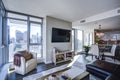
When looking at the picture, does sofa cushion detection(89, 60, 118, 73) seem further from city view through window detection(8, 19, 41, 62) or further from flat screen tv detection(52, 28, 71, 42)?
city view through window detection(8, 19, 41, 62)

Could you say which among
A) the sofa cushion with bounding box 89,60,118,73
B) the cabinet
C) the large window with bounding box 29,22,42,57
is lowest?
the cabinet

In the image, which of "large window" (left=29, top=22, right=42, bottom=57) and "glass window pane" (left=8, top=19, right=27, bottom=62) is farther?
"large window" (left=29, top=22, right=42, bottom=57)

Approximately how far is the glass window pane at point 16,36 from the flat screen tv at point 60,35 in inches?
61.8

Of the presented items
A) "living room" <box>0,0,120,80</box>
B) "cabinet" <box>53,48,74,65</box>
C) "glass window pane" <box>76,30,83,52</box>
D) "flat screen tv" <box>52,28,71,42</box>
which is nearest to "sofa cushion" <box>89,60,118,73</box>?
"living room" <box>0,0,120,80</box>

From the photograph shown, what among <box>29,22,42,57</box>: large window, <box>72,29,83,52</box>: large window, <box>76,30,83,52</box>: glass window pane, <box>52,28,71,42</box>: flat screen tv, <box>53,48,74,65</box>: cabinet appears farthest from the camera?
<box>76,30,83,52</box>: glass window pane

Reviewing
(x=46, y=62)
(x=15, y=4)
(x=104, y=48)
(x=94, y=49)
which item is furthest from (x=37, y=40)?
(x=104, y=48)

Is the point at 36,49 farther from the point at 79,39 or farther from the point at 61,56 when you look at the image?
the point at 79,39

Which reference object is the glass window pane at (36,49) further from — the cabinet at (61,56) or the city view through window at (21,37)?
the cabinet at (61,56)

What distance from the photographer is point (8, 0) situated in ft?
9.57

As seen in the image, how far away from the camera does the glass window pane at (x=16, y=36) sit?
12.6 feet

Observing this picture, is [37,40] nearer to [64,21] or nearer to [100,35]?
[64,21]

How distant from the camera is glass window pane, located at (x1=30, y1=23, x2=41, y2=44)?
4.51m

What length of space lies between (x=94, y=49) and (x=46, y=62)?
2902 mm

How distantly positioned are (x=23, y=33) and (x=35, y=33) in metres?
0.65
